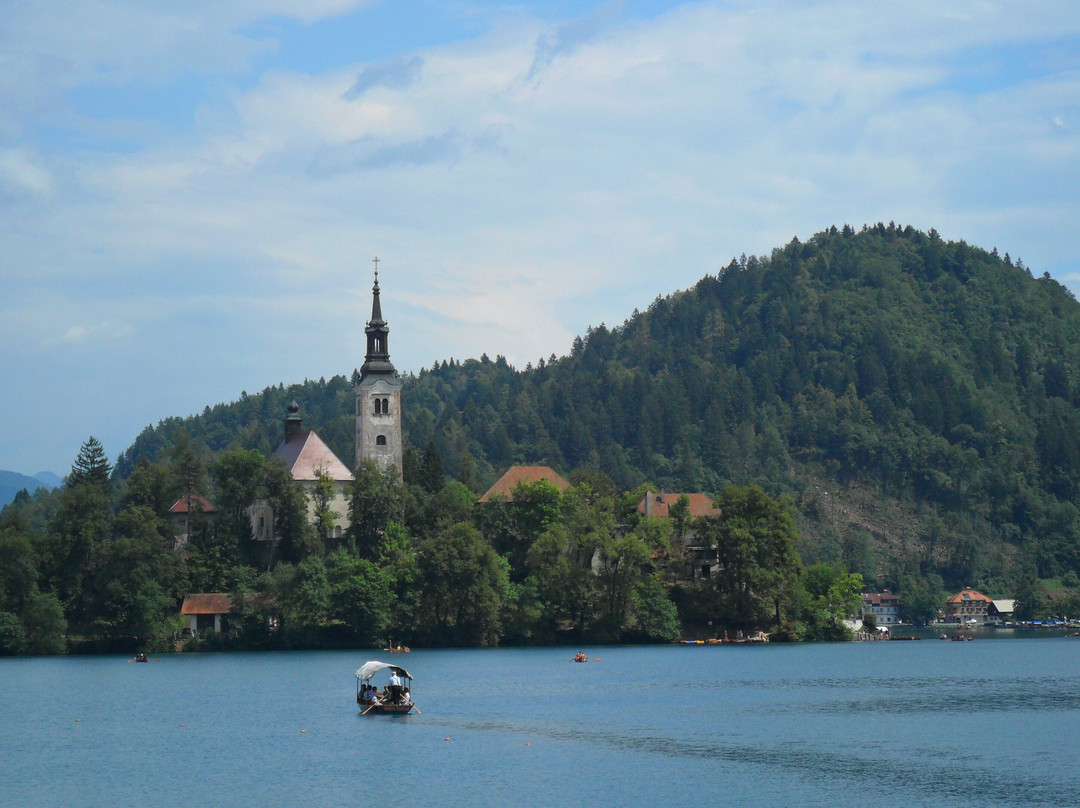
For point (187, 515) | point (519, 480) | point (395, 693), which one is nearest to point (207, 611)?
point (187, 515)

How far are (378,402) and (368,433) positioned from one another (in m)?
3.22

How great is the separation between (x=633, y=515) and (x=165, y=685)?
51.5 m

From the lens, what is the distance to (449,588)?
112 meters

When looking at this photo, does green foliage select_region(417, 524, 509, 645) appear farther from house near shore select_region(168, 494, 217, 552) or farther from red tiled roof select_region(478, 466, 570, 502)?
house near shore select_region(168, 494, 217, 552)

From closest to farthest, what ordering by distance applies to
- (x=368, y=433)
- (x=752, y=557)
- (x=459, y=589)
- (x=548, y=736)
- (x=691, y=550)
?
(x=548, y=736)
(x=459, y=589)
(x=752, y=557)
(x=691, y=550)
(x=368, y=433)

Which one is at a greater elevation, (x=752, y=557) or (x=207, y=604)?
(x=752, y=557)

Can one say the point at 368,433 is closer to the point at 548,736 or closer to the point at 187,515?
the point at 187,515

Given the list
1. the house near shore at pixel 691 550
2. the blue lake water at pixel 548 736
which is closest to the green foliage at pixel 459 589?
the blue lake water at pixel 548 736

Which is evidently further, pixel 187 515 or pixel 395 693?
pixel 187 515

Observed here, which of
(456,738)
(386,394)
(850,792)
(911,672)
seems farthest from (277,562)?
(850,792)

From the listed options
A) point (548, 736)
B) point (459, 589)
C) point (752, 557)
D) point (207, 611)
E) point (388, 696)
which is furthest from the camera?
point (752, 557)

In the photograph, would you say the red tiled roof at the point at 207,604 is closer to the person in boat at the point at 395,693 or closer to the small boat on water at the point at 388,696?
the small boat on water at the point at 388,696

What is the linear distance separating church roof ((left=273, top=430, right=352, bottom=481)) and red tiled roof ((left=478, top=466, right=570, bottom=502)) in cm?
1356

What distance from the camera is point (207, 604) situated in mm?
114438
